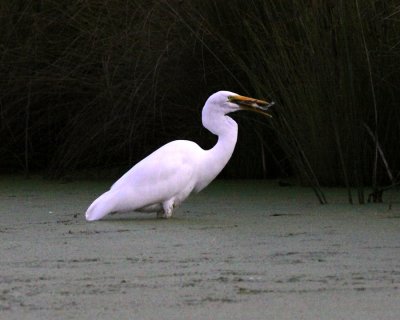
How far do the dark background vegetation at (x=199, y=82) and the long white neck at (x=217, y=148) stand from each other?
0.38 meters

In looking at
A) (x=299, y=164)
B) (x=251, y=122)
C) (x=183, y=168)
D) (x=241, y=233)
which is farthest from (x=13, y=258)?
(x=251, y=122)

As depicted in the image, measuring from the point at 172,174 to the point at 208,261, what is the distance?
1.55 metres

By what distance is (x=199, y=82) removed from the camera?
26.5ft

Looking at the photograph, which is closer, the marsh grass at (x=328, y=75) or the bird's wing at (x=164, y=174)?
the bird's wing at (x=164, y=174)

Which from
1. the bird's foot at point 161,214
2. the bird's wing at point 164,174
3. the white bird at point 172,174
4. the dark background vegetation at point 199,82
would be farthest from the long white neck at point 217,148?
the dark background vegetation at point 199,82

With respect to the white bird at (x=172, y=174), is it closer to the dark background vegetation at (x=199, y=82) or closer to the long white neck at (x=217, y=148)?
the long white neck at (x=217, y=148)

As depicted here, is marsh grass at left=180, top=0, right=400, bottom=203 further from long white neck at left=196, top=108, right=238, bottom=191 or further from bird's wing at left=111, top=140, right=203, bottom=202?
bird's wing at left=111, top=140, right=203, bottom=202

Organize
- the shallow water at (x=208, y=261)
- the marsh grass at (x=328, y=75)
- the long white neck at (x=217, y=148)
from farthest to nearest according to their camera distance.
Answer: the marsh grass at (x=328, y=75) → the long white neck at (x=217, y=148) → the shallow water at (x=208, y=261)

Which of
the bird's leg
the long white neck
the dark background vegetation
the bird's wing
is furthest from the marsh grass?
the bird's leg

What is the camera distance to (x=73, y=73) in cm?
848

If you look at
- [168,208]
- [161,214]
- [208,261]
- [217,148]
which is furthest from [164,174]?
[208,261]

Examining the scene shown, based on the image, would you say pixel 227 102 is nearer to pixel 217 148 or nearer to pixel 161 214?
pixel 217 148

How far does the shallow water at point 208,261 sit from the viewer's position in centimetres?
362

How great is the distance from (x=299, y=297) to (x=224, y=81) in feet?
14.4
